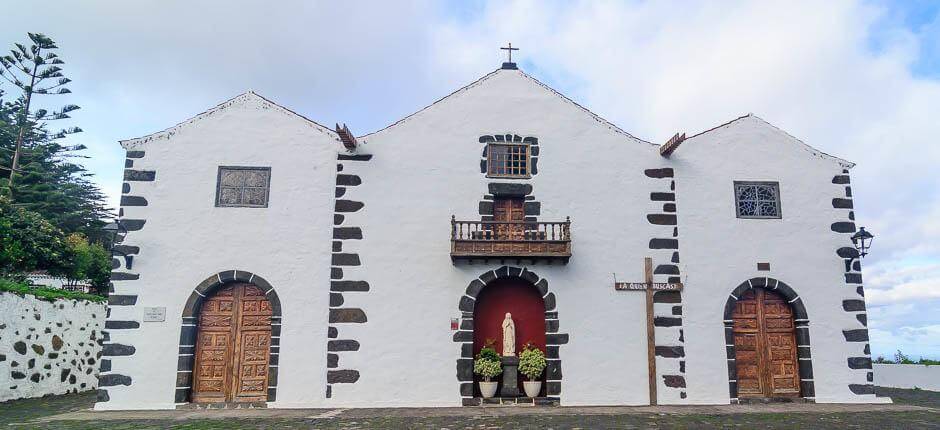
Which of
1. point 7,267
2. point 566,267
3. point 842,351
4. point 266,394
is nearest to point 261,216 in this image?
point 266,394

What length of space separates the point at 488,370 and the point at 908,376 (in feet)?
41.5

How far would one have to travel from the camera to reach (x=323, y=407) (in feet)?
38.1

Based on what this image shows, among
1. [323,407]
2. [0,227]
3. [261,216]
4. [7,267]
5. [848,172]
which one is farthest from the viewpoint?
[7,267]

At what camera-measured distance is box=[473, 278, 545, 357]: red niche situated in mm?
12445

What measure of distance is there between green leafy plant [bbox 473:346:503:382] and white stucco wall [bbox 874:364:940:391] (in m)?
12.3

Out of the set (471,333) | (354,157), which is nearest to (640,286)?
(471,333)

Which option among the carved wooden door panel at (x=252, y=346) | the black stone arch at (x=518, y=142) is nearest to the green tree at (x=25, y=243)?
the carved wooden door panel at (x=252, y=346)

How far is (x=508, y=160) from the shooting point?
13000 mm

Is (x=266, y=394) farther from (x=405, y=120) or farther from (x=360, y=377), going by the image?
(x=405, y=120)

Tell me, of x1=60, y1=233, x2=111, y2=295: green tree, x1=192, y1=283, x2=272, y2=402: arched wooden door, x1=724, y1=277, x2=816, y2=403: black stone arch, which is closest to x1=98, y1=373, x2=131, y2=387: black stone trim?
x1=192, y1=283, x2=272, y2=402: arched wooden door

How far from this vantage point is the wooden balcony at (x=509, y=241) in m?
11.9

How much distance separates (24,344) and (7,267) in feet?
16.5

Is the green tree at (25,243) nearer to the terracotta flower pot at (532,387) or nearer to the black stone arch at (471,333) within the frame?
the black stone arch at (471,333)

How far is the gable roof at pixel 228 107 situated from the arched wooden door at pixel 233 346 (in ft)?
12.3
